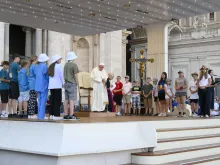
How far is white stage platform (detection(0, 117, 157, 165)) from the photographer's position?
6.82 m

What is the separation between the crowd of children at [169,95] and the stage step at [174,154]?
3.35m

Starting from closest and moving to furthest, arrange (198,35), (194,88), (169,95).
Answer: (169,95) → (194,88) → (198,35)

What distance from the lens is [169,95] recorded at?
1435 cm

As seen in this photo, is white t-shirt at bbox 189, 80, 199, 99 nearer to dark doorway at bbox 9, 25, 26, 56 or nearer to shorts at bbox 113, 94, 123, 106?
shorts at bbox 113, 94, 123, 106

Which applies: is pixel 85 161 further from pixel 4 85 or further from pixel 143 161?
pixel 4 85

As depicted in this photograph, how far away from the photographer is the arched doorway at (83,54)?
28.6 meters

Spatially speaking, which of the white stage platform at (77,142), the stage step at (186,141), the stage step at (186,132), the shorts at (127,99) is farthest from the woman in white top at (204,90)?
the white stage platform at (77,142)

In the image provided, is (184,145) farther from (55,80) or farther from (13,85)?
(13,85)

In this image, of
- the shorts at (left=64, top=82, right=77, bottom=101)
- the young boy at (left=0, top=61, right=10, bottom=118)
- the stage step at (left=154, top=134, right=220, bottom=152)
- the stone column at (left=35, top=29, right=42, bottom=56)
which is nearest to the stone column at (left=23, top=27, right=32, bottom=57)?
the stone column at (left=35, top=29, right=42, bottom=56)

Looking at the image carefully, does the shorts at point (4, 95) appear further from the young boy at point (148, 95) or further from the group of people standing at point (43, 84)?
the young boy at point (148, 95)

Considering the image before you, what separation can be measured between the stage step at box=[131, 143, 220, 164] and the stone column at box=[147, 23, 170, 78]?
9367 mm

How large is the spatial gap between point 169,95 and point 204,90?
1.70 metres

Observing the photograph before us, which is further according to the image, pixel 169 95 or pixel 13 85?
pixel 169 95

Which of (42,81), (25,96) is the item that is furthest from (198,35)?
(42,81)
